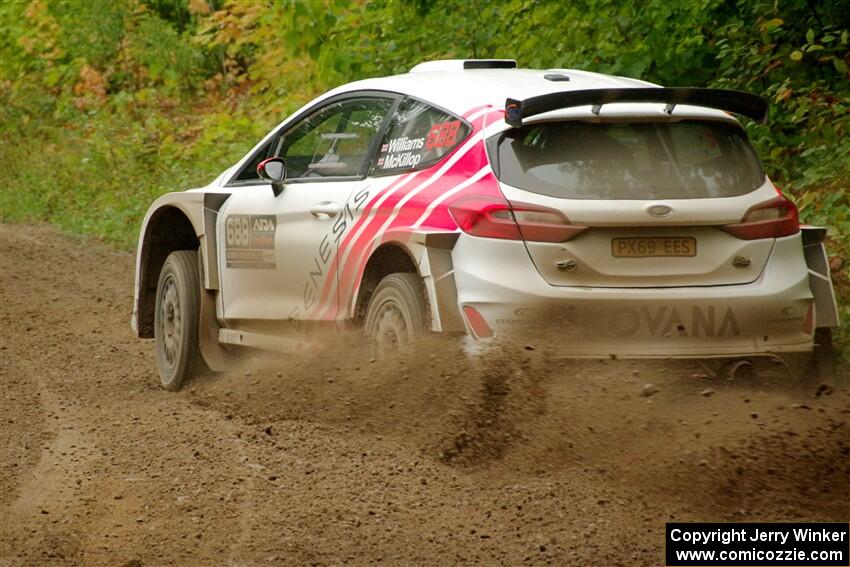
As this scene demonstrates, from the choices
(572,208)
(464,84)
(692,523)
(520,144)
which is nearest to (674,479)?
(692,523)

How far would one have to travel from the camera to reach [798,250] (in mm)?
6250

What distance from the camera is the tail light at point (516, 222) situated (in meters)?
5.84

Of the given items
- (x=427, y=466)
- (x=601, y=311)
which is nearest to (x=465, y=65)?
(x=601, y=311)

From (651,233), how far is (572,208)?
1.21 feet

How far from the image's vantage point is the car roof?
247 inches

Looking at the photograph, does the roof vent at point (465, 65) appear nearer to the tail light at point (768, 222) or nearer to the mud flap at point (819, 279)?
the tail light at point (768, 222)

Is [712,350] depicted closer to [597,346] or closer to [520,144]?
[597,346]

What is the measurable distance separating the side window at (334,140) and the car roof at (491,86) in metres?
0.11

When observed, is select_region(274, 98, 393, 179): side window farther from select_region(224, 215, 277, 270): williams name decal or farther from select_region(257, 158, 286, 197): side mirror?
select_region(224, 215, 277, 270): williams name decal

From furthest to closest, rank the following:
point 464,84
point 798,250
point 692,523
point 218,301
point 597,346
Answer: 1. point 218,301
2. point 464,84
3. point 798,250
4. point 597,346
5. point 692,523

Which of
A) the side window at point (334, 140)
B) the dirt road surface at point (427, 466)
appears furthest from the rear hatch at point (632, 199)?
the side window at point (334, 140)

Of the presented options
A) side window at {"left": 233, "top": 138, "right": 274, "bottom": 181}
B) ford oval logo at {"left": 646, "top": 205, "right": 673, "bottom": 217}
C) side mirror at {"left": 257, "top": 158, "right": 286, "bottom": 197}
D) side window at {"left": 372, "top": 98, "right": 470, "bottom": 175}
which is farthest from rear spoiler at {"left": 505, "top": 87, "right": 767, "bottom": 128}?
side window at {"left": 233, "top": 138, "right": 274, "bottom": 181}

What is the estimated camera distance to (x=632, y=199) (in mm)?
5891

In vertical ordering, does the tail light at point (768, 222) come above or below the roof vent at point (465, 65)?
below
